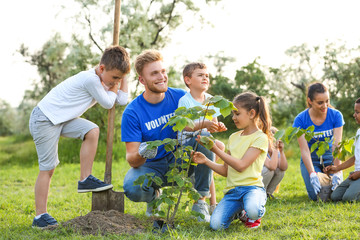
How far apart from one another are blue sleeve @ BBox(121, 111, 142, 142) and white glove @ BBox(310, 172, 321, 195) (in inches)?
79.6

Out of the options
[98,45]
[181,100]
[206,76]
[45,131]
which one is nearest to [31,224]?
[45,131]

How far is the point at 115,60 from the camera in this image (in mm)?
3557

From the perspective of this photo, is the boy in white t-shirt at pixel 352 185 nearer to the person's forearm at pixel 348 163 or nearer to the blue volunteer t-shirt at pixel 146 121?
the person's forearm at pixel 348 163

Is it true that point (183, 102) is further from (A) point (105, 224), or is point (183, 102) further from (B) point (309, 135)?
(A) point (105, 224)

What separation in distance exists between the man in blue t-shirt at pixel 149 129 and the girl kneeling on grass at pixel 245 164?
330 millimetres

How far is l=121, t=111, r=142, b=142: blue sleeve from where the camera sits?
11.3ft

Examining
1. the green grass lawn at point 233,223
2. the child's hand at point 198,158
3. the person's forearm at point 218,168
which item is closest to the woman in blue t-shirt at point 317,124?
the green grass lawn at point 233,223

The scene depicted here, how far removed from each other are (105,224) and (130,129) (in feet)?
2.64

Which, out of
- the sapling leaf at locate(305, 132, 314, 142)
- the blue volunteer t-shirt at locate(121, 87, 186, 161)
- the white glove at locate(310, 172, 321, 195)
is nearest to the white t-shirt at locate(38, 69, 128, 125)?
the blue volunteer t-shirt at locate(121, 87, 186, 161)

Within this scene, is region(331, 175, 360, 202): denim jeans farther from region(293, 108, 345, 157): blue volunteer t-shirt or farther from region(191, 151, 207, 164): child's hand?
region(191, 151, 207, 164): child's hand

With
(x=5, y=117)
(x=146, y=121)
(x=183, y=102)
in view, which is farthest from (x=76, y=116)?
(x=5, y=117)

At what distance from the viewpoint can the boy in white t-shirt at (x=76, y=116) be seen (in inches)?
141

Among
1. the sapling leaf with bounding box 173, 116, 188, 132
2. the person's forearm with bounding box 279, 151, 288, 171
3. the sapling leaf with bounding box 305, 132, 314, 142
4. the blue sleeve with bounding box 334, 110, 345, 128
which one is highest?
the sapling leaf with bounding box 173, 116, 188, 132

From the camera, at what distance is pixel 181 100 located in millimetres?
3666
